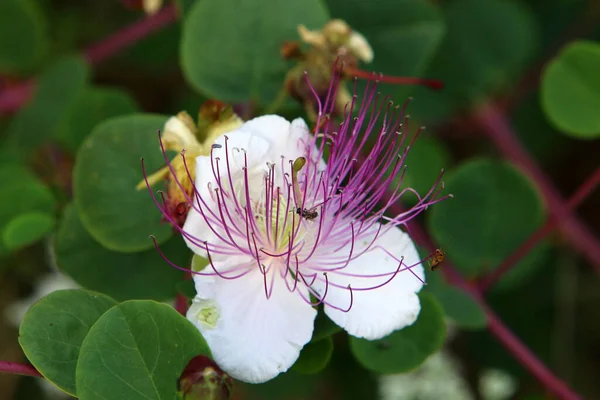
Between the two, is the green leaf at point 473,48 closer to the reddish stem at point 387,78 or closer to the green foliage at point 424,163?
the green foliage at point 424,163

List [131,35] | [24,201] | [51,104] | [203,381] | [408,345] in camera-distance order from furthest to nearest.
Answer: [131,35], [51,104], [24,201], [408,345], [203,381]

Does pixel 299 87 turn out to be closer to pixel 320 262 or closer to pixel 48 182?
pixel 320 262

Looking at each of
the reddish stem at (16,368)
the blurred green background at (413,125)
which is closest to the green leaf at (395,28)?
the blurred green background at (413,125)

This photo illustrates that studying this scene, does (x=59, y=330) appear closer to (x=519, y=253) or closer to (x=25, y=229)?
(x=25, y=229)

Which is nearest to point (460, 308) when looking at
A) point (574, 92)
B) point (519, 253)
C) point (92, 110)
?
point (519, 253)

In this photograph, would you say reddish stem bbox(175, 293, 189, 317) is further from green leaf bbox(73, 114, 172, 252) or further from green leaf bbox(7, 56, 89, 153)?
green leaf bbox(7, 56, 89, 153)

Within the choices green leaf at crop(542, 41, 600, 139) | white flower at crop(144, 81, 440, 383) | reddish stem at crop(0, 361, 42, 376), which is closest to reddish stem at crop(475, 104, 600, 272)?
green leaf at crop(542, 41, 600, 139)
